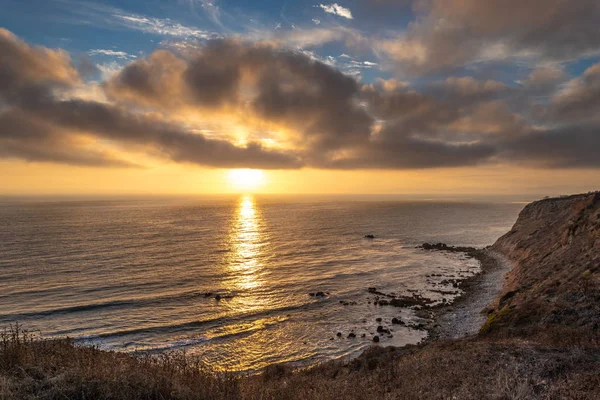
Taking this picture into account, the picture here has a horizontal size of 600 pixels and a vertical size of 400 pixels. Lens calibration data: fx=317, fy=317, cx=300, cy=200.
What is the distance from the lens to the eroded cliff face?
19344mm

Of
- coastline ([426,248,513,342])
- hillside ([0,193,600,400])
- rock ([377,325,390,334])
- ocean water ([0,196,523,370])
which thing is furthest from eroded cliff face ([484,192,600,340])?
ocean water ([0,196,523,370])

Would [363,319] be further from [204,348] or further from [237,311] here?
[204,348]

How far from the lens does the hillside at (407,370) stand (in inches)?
333

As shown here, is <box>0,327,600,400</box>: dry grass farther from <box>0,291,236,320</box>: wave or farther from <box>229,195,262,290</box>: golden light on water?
<box>229,195,262,290</box>: golden light on water

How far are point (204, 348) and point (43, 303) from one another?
24.1 meters

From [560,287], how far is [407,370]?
2004cm

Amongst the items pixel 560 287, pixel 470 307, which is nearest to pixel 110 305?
pixel 470 307

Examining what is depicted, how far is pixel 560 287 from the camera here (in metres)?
26.6

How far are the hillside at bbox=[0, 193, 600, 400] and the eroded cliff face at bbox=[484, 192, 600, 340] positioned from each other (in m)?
0.13

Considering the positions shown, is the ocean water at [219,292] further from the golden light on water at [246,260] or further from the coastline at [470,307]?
the coastline at [470,307]

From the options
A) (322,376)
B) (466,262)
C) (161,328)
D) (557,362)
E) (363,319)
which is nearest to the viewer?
(557,362)

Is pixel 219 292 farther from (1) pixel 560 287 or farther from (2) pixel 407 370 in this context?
(1) pixel 560 287

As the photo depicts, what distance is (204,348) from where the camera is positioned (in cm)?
2966

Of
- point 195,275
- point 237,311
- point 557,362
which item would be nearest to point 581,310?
point 557,362
